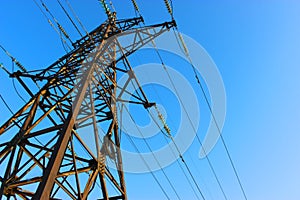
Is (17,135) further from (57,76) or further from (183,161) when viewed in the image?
(183,161)

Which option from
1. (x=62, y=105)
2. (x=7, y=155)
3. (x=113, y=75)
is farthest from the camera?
(x=113, y=75)

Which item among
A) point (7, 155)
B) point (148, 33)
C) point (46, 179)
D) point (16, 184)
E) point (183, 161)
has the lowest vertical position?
point (46, 179)

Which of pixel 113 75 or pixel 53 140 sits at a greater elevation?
pixel 113 75

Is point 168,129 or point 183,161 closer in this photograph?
point 183,161

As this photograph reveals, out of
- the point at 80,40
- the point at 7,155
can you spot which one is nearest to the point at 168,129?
the point at 80,40

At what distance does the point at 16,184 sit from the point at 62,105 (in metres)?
2.44

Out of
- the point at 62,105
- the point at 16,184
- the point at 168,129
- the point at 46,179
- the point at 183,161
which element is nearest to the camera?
the point at 46,179

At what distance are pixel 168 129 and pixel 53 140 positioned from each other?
5568 millimetres

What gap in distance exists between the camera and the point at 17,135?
6383 mm

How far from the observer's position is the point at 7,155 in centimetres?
616

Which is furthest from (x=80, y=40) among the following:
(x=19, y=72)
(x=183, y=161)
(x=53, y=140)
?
(x=183, y=161)

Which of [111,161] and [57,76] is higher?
[57,76]

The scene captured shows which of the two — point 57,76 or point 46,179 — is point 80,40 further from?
point 46,179

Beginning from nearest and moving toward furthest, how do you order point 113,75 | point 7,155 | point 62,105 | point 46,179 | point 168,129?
point 46,179, point 7,155, point 62,105, point 113,75, point 168,129
